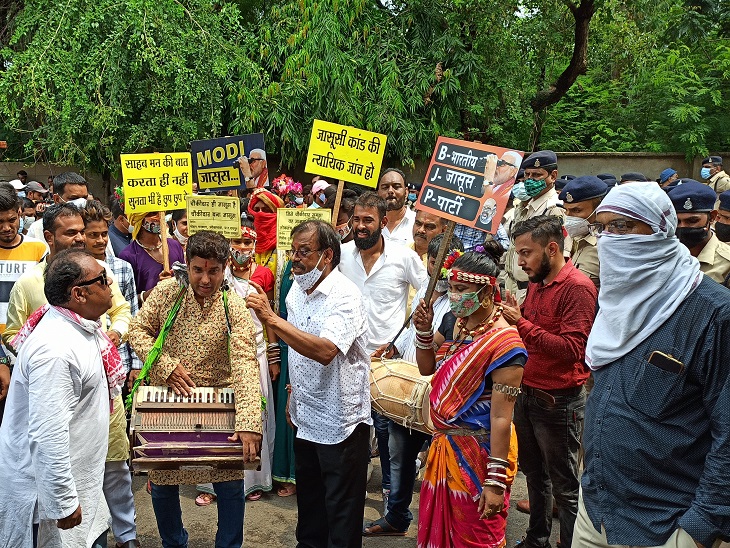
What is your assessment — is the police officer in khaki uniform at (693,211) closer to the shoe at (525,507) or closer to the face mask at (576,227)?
the face mask at (576,227)

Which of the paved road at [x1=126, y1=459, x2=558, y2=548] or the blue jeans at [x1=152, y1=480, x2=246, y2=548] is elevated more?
the blue jeans at [x1=152, y1=480, x2=246, y2=548]

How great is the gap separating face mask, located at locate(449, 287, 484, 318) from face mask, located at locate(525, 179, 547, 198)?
334 centimetres

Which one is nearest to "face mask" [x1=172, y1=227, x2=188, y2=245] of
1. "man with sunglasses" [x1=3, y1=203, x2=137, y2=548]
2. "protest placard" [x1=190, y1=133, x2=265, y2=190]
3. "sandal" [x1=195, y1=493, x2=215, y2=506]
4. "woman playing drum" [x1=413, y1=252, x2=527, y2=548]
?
"protest placard" [x1=190, y1=133, x2=265, y2=190]

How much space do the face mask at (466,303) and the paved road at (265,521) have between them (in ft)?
7.76

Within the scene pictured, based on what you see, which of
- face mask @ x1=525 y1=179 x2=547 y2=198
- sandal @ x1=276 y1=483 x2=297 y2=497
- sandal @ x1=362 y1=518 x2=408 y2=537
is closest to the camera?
sandal @ x1=362 y1=518 x2=408 y2=537

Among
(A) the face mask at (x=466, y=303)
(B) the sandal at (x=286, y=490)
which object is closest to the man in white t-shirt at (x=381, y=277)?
(B) the sandal at (x=286, y=490)

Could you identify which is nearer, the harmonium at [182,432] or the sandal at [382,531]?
the harmonium at [182,432]

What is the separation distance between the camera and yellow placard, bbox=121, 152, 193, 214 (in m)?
6.37

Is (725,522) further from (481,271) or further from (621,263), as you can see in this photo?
(481,271)

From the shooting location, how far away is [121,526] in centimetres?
496

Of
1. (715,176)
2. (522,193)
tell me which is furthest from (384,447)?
(715,176)

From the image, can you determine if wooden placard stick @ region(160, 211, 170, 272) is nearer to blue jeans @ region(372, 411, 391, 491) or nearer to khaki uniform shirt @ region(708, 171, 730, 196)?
blue jeans @ region(372, 411, 391, 491)

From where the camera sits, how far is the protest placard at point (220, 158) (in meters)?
6.98

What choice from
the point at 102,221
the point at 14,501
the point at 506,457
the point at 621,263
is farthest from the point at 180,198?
the point at 621,263
